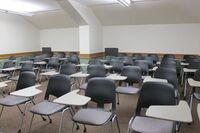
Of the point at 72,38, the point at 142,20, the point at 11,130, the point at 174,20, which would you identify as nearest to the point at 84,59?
the point at 72,38

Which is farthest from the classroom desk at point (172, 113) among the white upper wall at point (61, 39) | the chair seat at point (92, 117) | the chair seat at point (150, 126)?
the white upper wall at point (61, 39)

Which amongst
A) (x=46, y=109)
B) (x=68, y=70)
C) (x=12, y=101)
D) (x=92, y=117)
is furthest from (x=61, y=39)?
(x=92, y=117)

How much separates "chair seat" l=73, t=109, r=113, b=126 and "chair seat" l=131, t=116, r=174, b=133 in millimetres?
370

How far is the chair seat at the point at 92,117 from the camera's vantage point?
239 centimetres

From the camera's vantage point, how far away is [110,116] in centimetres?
256

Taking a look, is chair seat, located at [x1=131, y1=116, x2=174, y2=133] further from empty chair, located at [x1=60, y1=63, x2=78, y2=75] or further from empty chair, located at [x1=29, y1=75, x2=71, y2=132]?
empty chair, located at [x1=60, y1=63, x2=78, y2=75]

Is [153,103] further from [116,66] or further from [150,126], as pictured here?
[116,66]

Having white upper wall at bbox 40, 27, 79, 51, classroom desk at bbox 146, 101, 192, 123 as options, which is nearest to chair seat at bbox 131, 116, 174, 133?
classroom desk at bbox 146, 101, 192, 123

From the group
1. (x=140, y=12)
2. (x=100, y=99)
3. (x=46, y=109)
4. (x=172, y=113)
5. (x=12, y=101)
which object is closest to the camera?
(x=172, y=113)

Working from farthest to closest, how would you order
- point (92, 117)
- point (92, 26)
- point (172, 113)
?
point (92, 26) → point (92, 117) → point (172, 113)

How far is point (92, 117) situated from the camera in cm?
250

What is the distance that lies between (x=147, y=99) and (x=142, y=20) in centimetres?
609

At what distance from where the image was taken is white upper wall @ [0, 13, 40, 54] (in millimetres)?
8578

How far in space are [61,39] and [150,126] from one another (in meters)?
8.55
